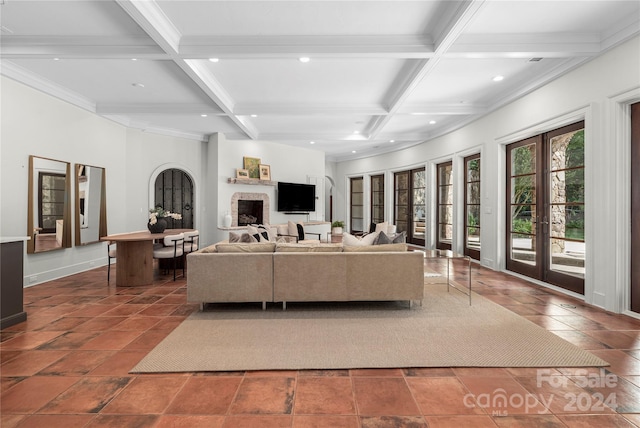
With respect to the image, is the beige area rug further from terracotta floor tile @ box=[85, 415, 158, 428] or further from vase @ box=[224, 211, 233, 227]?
vase @ box=[224, 211, 233, 227]

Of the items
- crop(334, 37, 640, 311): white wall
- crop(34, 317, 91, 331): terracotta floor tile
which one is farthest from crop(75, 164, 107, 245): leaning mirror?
crop(334, 37, 640, 311): white wall

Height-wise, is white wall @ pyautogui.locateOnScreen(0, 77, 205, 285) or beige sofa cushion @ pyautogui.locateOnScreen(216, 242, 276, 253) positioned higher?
white wall @ pyautogui.locateOnScreen(0, 77, 205, 285)

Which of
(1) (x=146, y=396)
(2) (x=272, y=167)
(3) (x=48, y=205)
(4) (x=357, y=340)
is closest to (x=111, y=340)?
(1) (x=146, y=396)

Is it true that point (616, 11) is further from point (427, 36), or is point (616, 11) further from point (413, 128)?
point (413, 128)

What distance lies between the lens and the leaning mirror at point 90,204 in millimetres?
5859

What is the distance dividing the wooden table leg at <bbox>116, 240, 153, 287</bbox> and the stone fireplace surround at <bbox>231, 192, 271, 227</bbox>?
357 cm

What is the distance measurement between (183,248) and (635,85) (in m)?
6.04

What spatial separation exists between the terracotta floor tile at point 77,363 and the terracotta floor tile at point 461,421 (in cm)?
235

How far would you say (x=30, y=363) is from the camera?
2.55 m

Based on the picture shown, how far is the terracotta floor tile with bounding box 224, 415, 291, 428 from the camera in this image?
6.00ft

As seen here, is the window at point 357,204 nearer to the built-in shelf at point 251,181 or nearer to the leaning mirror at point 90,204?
the built-in shelf at point 251,181

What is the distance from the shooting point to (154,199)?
26.3 ft

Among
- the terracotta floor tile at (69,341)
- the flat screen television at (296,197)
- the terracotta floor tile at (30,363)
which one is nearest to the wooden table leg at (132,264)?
the terracotta floor tile at (69,341)

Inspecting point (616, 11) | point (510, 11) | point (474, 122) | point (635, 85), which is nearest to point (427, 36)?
point (510, 11)
